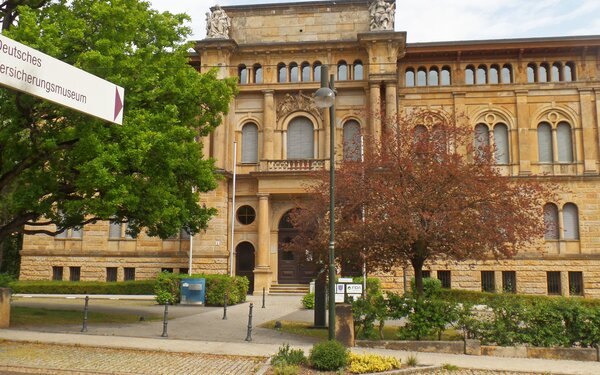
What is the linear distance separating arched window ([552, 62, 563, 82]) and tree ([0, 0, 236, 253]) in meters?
24.2

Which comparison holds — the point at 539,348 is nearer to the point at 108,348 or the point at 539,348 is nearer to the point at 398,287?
the point at 108,348

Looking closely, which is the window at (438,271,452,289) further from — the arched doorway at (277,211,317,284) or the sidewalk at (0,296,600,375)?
the sidewalk at (0,296,600,375)

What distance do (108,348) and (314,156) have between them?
23285 millimetres

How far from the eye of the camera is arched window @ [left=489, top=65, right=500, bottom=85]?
36.0 metres

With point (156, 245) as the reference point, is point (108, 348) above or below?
below

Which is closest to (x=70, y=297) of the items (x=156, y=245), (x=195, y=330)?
(x=156, y=245)

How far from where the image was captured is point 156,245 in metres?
35.5

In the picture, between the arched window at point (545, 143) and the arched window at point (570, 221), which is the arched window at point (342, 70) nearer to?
the arched window at point (545, 143)

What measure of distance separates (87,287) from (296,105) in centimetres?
1713

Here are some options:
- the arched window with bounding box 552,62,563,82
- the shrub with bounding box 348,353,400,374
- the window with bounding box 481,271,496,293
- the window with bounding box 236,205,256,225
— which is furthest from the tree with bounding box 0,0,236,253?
the arched window with bounding box 552,62,563,82

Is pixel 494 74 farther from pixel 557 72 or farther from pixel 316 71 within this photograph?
pixel 316 71

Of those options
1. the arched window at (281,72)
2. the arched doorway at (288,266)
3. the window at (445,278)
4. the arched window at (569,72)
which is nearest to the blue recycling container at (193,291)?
the arched doorway at (288,266)

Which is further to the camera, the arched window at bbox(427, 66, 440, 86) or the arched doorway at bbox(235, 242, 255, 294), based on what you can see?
the arched window at bbox(427, 66, 440, 86)

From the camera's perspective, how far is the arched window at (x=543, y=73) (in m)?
35.6
